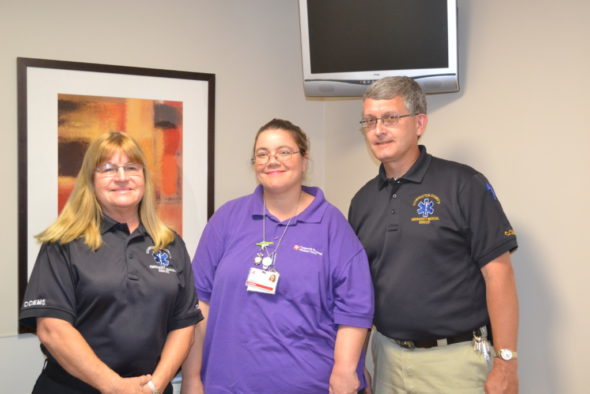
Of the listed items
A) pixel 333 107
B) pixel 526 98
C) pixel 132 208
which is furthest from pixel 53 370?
pixel 333 107

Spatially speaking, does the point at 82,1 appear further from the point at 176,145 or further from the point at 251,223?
the point at 251,223

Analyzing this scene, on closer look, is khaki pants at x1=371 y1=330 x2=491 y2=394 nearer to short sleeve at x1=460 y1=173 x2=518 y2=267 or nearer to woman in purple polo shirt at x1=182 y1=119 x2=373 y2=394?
woman in purple polo shirt at x1=182 y1=119 x2=373 y2=394

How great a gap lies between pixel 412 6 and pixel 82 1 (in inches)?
67.5

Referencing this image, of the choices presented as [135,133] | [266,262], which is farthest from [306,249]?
[135,133]

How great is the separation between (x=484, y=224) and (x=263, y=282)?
751mm

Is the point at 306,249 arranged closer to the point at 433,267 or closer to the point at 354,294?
the point at 354,294

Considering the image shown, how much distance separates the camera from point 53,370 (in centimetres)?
162

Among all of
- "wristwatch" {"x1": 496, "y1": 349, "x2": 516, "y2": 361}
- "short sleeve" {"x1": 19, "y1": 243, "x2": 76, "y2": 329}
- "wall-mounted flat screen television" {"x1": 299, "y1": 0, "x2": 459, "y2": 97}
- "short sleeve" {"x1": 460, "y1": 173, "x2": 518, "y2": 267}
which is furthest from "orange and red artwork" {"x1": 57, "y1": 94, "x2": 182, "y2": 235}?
"wristwatch" {"x1": 496, "y1": 349, "x2": 516, "y2": 361}

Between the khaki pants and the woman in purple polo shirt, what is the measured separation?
130 millimetres

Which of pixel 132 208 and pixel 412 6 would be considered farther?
pixel 412 6

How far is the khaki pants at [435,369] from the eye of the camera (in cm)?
178

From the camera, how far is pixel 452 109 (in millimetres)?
2326

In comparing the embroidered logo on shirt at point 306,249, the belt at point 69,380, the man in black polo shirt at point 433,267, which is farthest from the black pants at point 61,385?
the man in black polo shirt at point 433,267

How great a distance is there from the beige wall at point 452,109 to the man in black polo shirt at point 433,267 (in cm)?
21
